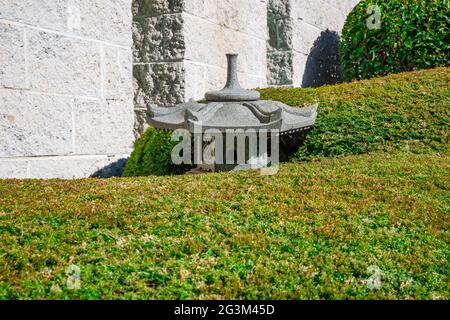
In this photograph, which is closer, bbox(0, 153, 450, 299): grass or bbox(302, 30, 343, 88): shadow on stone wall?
bbox(0, 153, 450, 299): grass

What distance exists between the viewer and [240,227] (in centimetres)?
288

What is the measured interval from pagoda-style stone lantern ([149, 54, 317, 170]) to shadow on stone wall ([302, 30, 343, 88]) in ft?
12.9

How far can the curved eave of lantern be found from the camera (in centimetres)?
424

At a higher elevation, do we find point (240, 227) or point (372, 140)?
point (372, 140)

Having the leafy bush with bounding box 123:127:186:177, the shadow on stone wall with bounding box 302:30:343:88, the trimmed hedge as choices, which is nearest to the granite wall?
the leafy bush with bounding box 123:127:186:177

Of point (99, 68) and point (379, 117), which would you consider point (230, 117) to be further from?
point (379, 117)

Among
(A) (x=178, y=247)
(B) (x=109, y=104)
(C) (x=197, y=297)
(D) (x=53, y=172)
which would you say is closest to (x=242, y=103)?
(B) (x=109, y=104)

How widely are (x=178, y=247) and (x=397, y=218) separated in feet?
4.68

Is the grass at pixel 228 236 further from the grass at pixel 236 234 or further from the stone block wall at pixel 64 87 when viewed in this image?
the stone block wall at pixel 64 87

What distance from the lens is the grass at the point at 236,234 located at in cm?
229

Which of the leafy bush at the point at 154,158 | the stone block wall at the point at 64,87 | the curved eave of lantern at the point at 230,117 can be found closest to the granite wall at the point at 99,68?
the stone block wall at the point at 64,87

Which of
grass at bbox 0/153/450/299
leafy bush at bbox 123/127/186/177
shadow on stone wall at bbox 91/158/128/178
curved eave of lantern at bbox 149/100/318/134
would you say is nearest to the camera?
grass at bbox 0/153/450/299

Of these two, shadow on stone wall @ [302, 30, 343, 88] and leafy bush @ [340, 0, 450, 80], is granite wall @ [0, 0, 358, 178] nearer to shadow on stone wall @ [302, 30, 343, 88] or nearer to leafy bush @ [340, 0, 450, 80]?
shadow on stone wall @ [302, 30, 343, 88]

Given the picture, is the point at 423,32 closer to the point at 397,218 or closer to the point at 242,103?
the point at 242,103
